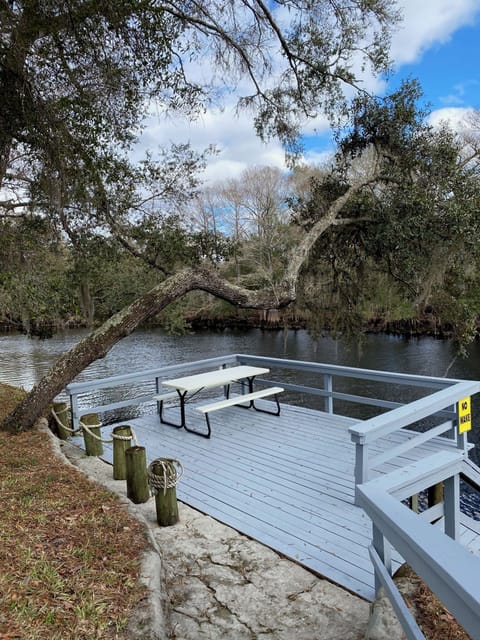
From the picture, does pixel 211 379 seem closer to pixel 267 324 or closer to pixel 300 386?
pixel 300 386

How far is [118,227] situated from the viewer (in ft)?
19.9

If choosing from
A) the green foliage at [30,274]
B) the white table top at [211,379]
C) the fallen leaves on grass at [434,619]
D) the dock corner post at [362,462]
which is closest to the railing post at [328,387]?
the white table top at [211,379]

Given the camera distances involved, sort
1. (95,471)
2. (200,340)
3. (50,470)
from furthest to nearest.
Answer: (200,340)
(95,471)
(50,470)

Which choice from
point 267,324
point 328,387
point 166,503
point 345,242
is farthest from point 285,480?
point 267,324

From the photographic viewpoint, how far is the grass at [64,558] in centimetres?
172

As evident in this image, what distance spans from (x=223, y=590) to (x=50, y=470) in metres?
1.93

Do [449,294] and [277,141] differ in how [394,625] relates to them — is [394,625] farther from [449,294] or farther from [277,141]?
[449,294]

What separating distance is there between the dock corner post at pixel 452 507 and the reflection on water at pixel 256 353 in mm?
7169

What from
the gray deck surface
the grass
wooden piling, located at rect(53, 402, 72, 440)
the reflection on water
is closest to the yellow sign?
the gray deck surface

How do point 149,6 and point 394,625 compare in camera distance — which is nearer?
point 394,625

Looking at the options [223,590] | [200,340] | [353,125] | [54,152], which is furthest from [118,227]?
[200,340]

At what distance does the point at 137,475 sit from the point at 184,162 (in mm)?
5020

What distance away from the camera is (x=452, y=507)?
6.63 ft

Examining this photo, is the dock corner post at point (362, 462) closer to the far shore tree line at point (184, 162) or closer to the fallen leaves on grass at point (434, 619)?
the fallen leaves on grass at point (434, 619)
